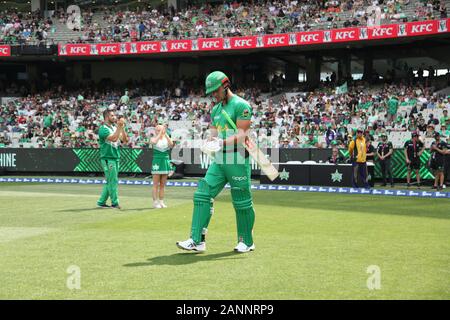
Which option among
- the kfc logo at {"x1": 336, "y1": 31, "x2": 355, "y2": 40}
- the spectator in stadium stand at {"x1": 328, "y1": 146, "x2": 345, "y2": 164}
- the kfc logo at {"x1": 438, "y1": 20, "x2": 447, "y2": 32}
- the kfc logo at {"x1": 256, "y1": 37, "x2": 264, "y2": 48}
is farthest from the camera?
the kfc logo at {"x1": 256, "y1": 37, "x2": 264, "y2": 48}

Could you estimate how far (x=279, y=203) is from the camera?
57.1 ft

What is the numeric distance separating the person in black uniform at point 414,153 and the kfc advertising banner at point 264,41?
11.4 meters

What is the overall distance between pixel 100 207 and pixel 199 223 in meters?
7.46

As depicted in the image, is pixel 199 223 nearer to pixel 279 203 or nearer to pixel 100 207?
pixel 100 207

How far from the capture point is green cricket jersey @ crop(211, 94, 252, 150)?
8633 millimetres

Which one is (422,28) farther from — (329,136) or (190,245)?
(190,245)

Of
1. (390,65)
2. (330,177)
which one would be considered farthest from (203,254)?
(390,65)

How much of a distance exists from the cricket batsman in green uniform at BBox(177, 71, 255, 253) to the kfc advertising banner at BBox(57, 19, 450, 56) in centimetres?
2671

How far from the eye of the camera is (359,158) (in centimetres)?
2312

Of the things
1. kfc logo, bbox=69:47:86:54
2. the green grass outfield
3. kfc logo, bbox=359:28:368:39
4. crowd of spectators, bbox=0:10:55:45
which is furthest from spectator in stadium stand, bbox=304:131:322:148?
crowd of spectators, bbox=0:10:55:45

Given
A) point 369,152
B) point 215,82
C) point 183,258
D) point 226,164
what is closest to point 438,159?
point 369,152

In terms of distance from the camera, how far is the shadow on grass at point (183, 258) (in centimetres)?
801

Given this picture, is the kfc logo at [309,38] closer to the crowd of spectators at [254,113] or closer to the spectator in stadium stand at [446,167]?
the crowd of spectators at [254,113]

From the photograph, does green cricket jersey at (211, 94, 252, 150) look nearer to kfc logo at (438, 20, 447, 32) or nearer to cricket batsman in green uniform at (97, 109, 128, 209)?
cricket batsman in green uniform at (97, 109, 128, 209)
